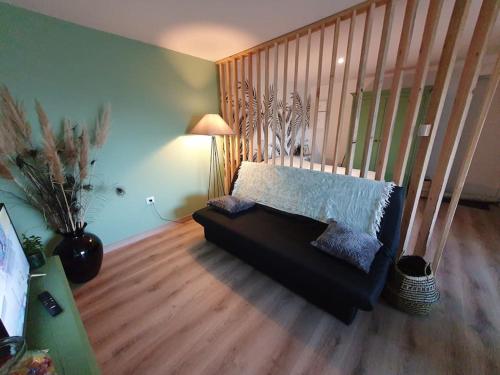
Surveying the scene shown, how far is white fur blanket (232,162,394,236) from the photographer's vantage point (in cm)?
165

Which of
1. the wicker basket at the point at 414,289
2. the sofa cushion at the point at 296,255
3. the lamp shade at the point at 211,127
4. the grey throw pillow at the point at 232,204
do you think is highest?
the lamp shade at the point at 211,127

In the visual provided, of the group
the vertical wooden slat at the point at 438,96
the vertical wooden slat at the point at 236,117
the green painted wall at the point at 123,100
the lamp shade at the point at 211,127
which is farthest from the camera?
the vertical wooden slat at the point at 236,117

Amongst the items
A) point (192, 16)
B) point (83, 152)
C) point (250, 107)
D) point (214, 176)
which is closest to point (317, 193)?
point (250, 107)

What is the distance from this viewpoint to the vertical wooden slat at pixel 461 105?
1.24 metres

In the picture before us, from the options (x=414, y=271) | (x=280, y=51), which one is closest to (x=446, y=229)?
(x=414, y=271)

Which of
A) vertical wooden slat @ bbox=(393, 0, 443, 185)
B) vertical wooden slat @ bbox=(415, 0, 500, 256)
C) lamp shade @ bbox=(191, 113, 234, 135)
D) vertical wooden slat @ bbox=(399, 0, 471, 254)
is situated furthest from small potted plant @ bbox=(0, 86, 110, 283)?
vertical wooden slat @ bbox=(415, 0, 500, 256)

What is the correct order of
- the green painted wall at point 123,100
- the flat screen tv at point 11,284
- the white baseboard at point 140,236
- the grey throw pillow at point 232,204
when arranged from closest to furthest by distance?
1. the flat screen tv at point 11,284
2. the green painted wall at point 123,100
3. the grey throw pillow at point 232,204
4. the white baseboard at point 140,236

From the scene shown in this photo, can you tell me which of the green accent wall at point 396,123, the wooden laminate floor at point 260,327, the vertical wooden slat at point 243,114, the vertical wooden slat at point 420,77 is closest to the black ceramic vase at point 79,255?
the wooden laminate floor at point 260,327

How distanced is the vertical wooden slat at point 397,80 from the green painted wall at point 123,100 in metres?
2.17

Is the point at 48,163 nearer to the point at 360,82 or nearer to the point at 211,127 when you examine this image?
the point at 211,127

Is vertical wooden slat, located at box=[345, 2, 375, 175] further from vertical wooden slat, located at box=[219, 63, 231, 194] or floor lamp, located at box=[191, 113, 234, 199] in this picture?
vertical wooden slat, located at box=[219, 63, 231, 194]

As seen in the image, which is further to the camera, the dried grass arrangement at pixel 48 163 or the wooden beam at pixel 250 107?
the wooden beam at pixel 250 107

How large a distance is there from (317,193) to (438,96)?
1.12m

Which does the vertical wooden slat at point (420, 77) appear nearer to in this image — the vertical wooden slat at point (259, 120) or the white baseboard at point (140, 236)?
the vertical wooden slat at point (259, 120)
